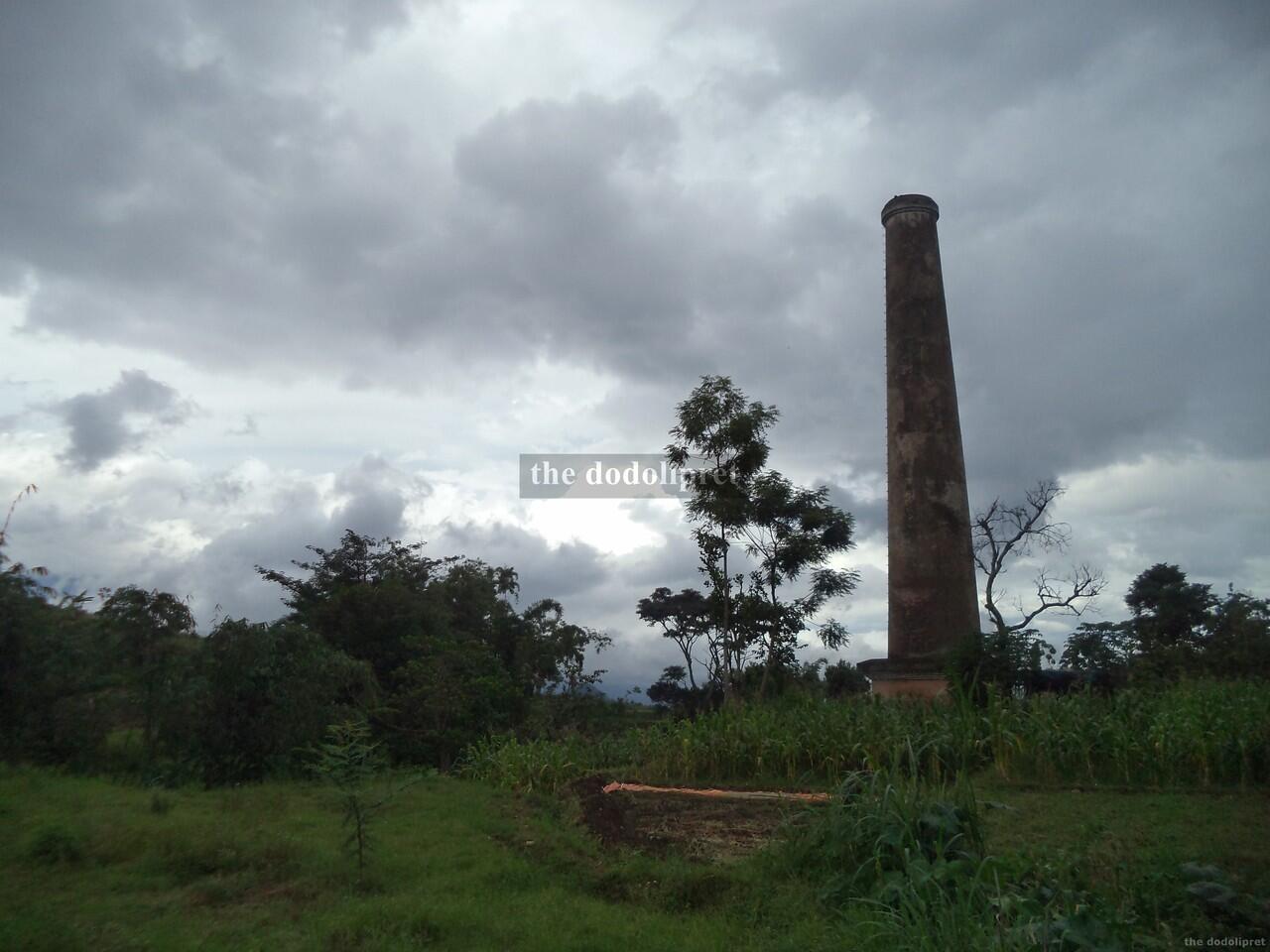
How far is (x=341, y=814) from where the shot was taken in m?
10.1

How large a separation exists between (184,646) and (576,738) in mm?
5731

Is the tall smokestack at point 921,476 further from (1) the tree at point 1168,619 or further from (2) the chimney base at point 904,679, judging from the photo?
(1) the tree at point 1168,619

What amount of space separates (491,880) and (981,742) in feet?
16.3

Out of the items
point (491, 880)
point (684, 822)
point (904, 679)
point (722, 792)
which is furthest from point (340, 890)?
point (904, 679)

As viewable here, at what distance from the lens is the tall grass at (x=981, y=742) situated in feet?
26.8

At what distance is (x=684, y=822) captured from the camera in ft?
27.9

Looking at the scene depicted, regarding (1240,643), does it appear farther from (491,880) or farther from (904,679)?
(491,880)

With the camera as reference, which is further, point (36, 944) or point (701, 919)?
point (701, 919)

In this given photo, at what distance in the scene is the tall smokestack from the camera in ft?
46.3

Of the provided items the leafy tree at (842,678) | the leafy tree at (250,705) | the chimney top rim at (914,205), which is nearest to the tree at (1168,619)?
the leafy tree at (842,678)

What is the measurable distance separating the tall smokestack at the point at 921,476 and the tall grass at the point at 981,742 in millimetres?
2637

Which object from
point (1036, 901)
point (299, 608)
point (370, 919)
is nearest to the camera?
point (1036, 901)

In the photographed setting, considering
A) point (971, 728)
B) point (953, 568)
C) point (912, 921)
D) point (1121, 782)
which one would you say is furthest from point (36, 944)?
point (953, 568)

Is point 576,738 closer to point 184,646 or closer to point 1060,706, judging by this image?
point 184,646
